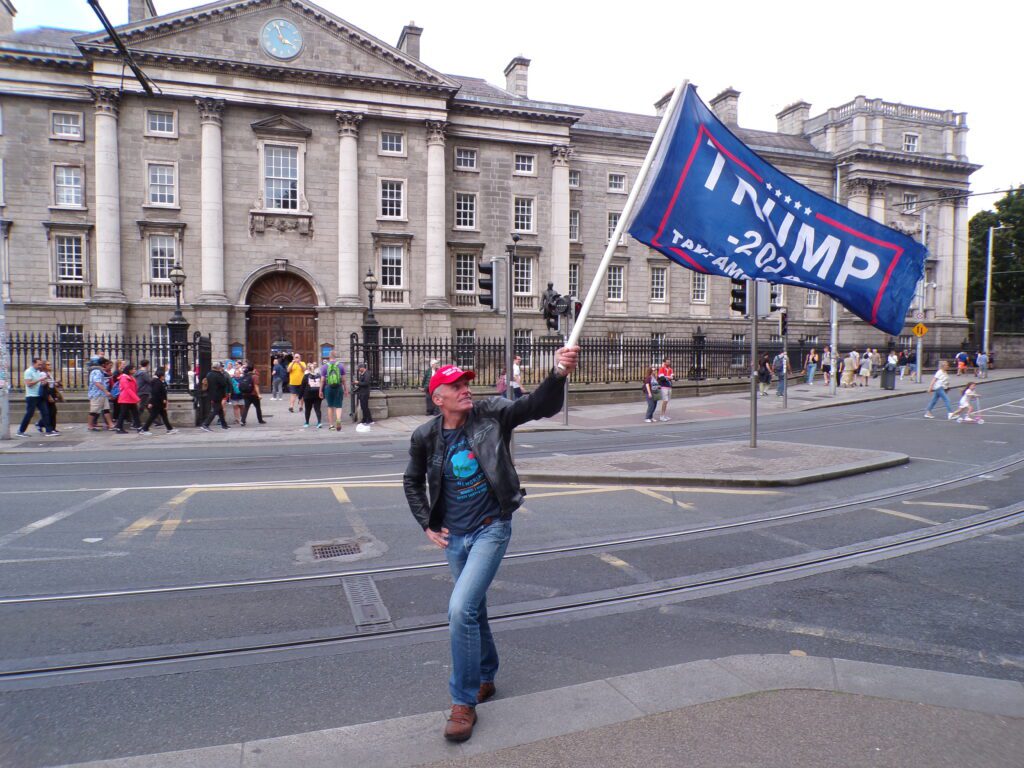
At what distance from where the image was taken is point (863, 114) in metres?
46.6

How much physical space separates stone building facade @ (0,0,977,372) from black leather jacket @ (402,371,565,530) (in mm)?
28970

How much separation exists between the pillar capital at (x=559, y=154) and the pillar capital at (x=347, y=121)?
10870 millimetres

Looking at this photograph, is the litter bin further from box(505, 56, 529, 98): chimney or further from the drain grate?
the drain grate

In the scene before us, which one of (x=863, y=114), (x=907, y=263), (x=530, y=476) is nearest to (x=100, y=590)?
(x=530, y=476)

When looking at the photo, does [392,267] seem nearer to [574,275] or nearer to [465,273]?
[465,273]

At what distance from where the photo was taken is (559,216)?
38.8 m

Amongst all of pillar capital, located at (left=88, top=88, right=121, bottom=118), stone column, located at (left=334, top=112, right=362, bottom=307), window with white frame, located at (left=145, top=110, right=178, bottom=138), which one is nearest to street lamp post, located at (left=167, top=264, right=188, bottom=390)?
stone column, located at (left=334, top=112, right=362, bottom=307)

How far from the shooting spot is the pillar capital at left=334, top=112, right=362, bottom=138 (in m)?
33.4

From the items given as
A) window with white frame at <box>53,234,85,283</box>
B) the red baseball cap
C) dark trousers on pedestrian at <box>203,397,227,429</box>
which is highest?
window with white frame at <box>53,234,85,283</box>

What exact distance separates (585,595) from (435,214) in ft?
103

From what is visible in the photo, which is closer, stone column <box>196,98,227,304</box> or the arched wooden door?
stone column <box>196,98,227,304</box>

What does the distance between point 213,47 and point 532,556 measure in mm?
33321

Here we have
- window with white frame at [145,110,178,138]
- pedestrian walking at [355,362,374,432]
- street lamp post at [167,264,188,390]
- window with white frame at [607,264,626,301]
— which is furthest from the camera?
window with white frame at [607,264,626,301]

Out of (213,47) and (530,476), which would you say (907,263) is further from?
(213,47)
